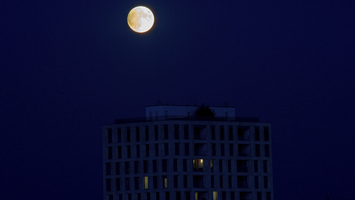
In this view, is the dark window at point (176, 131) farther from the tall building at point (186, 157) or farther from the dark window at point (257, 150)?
the dark window at point (257, 150)

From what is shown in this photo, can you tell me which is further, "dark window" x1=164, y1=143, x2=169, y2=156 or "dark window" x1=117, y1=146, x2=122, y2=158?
"dark window" x1=117, y1=146, x2=122, y2=158

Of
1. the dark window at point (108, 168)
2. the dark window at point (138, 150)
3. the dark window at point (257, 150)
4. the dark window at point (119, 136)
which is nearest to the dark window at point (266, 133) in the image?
the dark window at point (257, 150)

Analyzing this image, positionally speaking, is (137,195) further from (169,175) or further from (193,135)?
(193,135)

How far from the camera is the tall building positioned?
114 metres

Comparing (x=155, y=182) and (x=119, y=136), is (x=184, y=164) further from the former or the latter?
(x=119, y=136)

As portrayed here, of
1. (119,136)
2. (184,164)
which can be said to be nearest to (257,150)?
(184,164)

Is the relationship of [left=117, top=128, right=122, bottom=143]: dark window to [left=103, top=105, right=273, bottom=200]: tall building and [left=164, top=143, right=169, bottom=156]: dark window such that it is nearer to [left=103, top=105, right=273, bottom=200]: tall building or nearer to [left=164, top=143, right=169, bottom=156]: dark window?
[left=103, top=105, right=273, bottom=200]: tall building

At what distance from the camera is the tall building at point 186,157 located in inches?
4469

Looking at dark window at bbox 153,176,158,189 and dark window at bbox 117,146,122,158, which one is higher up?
dark window at bbox 117,146,122,158

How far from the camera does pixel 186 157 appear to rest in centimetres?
11481

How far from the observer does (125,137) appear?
383 ft

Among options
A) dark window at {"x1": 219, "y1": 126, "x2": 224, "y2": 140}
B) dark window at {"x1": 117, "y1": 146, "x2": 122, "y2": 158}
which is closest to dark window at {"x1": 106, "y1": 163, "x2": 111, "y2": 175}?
dark window at {"x1": 117, "y1": 146, "x2": 122, "y2": 158}

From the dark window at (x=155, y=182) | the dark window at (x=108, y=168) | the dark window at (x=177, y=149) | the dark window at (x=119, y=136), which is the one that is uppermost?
the dark window at (x=119, y=136)

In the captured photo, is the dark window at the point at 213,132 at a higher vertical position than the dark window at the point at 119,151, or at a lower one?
higher
